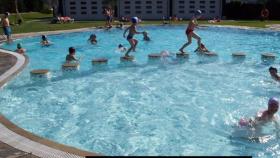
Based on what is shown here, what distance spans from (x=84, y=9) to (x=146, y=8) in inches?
223

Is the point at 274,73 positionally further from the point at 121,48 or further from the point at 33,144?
the point at 121,48

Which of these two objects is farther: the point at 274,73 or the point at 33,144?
the point at 274,73

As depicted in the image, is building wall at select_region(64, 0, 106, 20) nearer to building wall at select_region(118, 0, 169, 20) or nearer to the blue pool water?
building wall at select_region(118, 0, 169, 20)

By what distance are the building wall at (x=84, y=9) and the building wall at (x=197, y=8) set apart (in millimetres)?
6775

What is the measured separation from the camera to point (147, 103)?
411 inches

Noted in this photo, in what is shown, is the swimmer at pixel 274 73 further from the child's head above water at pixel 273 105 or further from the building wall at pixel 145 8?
the building wall at pixel 145 8

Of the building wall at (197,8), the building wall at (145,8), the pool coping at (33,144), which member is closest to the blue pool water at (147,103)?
the pool coping at (33,144)

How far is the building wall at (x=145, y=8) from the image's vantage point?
38125 mm

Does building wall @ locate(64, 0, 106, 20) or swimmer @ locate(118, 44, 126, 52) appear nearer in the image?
swimmer @ locate(118, 44, 126, 52)

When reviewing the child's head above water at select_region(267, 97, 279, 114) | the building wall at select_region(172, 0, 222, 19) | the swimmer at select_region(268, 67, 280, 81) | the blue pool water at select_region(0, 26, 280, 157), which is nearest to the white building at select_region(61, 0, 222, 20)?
the building wall at select_region(172, 0, 222, 19)

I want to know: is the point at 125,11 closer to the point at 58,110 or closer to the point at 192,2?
the point at 192,2

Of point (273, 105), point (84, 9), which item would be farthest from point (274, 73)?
point (84, 9)

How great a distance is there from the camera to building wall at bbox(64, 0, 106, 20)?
126 feet

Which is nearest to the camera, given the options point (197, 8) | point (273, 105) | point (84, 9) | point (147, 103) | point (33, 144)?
point (33, 144)
